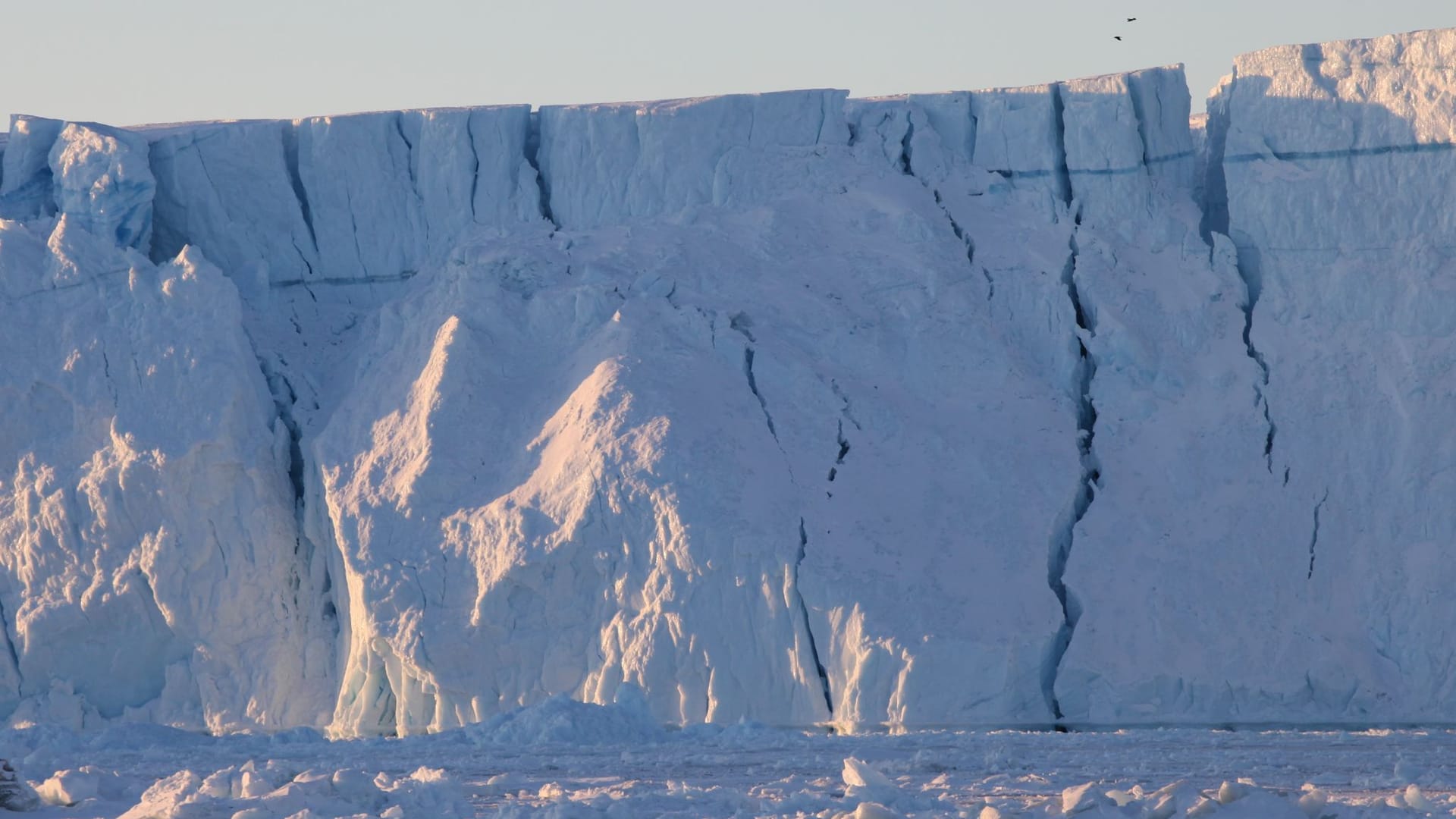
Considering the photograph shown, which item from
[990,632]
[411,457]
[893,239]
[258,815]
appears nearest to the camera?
[258,815]

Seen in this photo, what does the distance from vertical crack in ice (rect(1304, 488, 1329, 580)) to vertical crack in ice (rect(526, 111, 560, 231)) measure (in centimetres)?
856

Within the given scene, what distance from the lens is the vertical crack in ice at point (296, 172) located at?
75.9 ft

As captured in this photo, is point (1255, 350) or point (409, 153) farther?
point (409, 153)

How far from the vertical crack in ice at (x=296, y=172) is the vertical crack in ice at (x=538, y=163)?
2.56 metres

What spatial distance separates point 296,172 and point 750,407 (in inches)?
263

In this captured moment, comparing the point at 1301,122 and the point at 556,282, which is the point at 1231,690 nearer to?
the point at 1301,122

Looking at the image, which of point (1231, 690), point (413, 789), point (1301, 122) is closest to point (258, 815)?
point (413, 789)

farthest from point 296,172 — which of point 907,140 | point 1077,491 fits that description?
point 1077,491

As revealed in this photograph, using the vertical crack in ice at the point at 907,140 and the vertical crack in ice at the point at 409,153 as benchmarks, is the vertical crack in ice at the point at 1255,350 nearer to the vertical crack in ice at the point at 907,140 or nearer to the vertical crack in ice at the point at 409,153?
the vertical crack in ice at the point at 907,140

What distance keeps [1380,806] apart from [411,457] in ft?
37.5

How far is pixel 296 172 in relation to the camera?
23344 millimetres

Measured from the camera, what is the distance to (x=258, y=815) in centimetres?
1095

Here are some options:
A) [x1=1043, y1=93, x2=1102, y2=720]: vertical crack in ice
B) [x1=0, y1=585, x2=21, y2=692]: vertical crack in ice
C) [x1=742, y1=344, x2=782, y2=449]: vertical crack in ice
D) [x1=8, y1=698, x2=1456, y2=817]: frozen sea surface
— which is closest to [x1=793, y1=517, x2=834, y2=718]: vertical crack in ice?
[x1=8, y1=698, x2=1456, y2=817]: frozen sea surface

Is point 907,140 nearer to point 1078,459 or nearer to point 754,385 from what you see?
point 754,385
